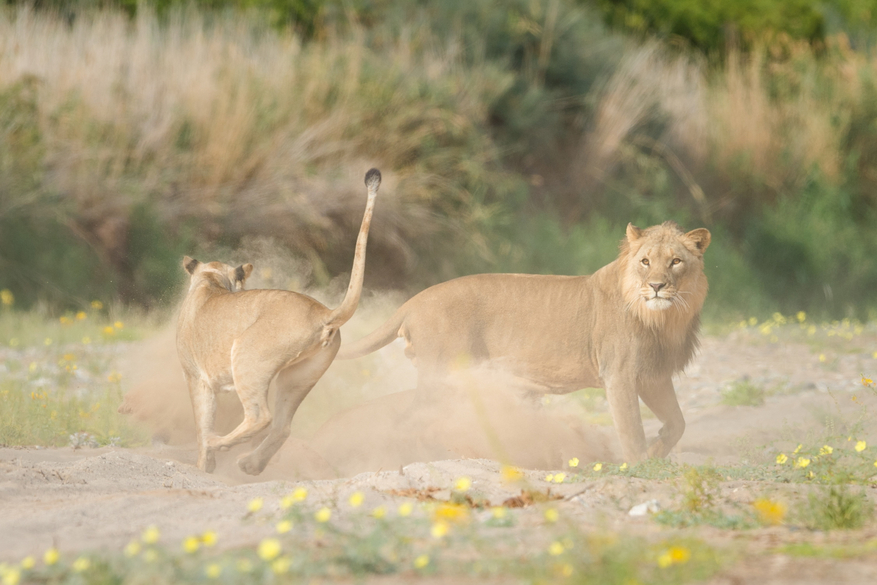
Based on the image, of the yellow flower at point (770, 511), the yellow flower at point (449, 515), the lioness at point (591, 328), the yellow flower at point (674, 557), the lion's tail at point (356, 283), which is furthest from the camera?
the lioness at point (591, 328)

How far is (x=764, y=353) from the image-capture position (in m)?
9.70

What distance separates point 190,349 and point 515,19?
32.8ft

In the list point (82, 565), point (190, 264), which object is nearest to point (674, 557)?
point (82, 565)

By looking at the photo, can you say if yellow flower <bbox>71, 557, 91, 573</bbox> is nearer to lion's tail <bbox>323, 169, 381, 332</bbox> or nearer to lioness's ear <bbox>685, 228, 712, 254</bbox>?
lion's tail <bbox>323, 169, 381, 332</bbox>

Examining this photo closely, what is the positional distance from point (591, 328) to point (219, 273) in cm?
223

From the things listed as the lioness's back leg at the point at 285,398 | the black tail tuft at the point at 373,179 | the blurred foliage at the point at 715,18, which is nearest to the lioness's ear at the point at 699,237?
the black tail tuft at the point at 373,179

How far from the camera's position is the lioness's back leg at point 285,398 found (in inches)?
206

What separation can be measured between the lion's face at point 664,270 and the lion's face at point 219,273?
89.7 inches

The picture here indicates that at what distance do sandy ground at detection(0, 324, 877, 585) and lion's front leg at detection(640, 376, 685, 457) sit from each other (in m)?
0.16

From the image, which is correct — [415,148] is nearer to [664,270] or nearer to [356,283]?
[664,270]

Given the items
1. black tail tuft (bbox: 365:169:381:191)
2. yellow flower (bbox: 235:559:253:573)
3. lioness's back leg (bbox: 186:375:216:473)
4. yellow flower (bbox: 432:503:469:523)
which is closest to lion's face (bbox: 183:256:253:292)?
lioness's back leg (bbox: 186:375:216:473)

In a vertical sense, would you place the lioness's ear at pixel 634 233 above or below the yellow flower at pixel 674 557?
above

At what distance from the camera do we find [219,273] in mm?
5945

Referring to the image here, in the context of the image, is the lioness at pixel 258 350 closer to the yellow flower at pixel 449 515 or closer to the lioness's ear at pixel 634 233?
the lioness's ear at pixel 634 233
